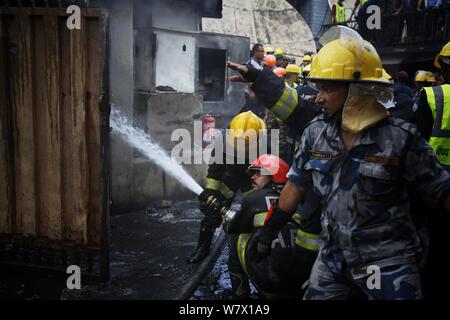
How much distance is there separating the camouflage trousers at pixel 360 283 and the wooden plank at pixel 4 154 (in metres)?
3.21

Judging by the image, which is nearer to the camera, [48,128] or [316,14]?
[48,128]

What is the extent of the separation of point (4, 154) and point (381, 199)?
11.8 ft

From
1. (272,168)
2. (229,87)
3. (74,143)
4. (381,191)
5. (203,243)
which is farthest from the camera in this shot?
(229,87)

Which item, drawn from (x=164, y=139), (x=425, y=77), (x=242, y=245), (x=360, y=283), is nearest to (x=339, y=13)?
(x=425, y=77)

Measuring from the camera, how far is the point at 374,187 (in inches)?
87.3

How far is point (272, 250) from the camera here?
3.07 meters

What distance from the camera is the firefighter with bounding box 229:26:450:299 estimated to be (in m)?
2.20

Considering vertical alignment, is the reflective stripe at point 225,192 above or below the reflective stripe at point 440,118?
below

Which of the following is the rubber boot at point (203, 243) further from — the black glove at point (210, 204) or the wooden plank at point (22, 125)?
the wooden plank at point (22, 125)

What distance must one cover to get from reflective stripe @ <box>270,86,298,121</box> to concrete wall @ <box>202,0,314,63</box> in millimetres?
17930

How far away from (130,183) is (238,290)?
10.6 feet

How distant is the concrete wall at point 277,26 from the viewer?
20.8 metres

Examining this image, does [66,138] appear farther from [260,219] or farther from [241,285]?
[241,285]

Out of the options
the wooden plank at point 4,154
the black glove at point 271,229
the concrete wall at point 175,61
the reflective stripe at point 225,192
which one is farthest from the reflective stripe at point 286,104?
the concrete wall at point 175,61
